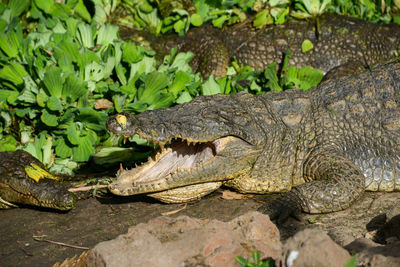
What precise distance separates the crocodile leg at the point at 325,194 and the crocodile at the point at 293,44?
3.21 meters

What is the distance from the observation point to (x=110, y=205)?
4.22 m

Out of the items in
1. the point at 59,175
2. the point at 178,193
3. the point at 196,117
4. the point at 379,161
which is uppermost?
the point at 196,117

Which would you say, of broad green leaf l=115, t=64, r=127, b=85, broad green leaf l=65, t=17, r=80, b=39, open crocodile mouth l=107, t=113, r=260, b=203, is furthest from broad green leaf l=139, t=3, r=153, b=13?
open crocodile mouth l=107, t=113, r=260, b=203

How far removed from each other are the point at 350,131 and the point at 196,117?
4.15ft

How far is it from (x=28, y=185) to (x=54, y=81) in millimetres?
1119

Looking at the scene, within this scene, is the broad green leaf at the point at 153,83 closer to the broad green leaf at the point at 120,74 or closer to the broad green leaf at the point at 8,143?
the broad green leaf at the point at 120,74

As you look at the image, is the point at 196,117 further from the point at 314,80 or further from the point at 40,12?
the point at 40,12

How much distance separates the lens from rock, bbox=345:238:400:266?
2.21 metres

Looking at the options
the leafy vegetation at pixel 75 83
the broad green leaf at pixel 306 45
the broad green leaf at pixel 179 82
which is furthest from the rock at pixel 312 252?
the broad green leaf at pixel 306 45

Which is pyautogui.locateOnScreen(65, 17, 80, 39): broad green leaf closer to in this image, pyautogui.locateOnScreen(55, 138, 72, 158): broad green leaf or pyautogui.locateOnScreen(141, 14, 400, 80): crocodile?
pyautogui.locateOnScreen(141, 14, 400, 80): crocodile

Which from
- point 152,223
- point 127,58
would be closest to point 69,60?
point 127,58

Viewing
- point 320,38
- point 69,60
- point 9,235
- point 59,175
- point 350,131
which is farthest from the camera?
point 320,38

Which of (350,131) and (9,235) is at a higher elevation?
(350,131)

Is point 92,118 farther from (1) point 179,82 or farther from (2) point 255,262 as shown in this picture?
(2) point 255,262
